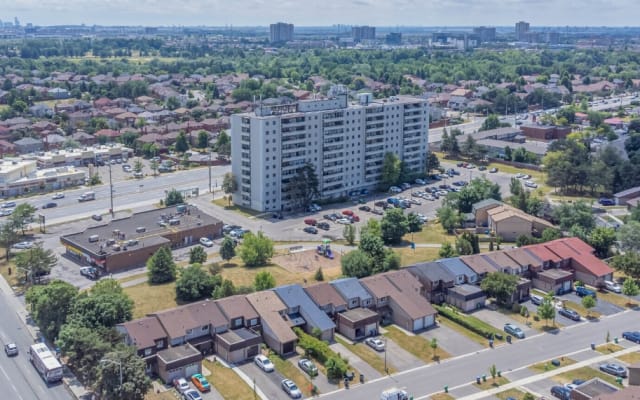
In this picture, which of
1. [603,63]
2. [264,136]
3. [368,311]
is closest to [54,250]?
[264,136]

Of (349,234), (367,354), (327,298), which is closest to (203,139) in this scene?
(349,234)

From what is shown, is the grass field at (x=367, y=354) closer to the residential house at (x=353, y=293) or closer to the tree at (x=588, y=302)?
the residential house at (x=353, y=293)

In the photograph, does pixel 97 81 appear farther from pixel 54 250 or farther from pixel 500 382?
pixel 500 382

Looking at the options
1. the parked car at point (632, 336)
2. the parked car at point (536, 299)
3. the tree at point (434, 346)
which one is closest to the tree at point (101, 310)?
the tree at point (434, 346)

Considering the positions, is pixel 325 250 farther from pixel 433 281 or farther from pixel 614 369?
pixel 614 369

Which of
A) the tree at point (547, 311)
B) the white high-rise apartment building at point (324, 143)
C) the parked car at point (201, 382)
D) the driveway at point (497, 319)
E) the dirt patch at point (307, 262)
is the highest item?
the white high-rise apartment building at point (324, 143)

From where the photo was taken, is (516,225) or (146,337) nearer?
(146,337)
